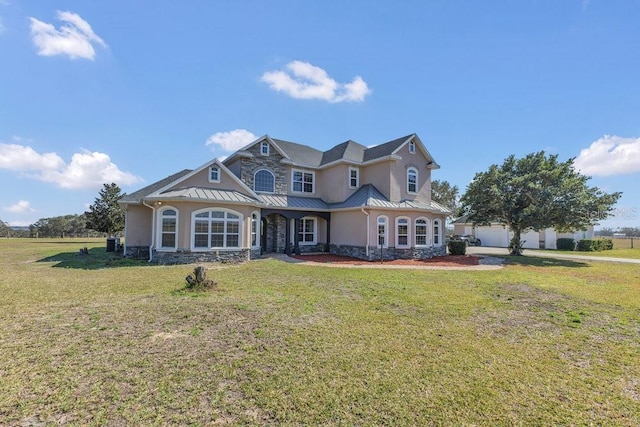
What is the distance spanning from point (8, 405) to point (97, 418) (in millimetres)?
1169

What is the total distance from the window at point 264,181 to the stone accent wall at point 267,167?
0.73 feet

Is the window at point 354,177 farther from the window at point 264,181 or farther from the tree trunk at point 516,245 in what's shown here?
Answer: the tree trunk at point 516,245

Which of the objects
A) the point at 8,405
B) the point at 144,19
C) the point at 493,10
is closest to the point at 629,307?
the point at 493,10

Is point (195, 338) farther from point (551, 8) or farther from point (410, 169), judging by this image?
point (410, 169)

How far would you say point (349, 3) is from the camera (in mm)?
11617

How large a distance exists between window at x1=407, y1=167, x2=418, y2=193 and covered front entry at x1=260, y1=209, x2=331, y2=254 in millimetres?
5820

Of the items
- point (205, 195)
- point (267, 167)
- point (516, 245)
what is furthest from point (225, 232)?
point (516, 245)

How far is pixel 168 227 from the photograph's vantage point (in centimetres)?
1477

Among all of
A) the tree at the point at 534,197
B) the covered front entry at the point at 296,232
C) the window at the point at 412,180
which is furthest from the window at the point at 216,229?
the tree at the point at 534,197

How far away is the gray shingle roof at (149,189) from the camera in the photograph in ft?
59.2

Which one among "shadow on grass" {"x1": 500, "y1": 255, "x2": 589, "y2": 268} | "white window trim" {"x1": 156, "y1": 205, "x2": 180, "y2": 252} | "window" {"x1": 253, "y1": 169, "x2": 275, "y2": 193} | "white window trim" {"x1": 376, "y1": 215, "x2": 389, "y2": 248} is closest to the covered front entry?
"window" {"x1": 253, "y1": 169, "x2": 275, "y2": 193}

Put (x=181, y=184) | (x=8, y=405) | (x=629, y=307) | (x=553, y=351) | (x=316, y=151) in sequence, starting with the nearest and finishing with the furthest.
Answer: (x=8, y=405)
(x=553, y=351)
(x=629, y=307)
(x=181, y=184)
(x=316, y=151)

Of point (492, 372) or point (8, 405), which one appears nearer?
point (8, 405)

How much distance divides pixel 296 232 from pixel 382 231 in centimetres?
568
